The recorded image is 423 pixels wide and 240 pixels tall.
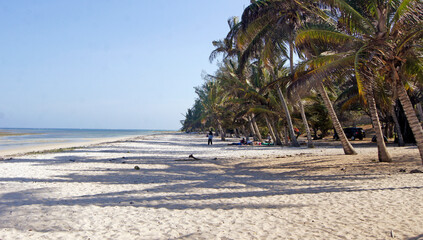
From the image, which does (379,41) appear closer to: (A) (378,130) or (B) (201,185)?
(A) (378,130)

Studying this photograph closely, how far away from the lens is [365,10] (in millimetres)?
10008

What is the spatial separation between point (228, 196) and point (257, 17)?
10300 millimetres

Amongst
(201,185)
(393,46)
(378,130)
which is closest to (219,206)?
(201,185)

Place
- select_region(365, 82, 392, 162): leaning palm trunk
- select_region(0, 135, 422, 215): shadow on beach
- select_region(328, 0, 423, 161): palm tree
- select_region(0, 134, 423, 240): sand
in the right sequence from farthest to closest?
1. select_region(365, 82, 392, 162): leaning palm trunk
2. select_region(328, 0, 423, 161): palm tree
3. select_region(0, 135, 422, 215): shadow on beach
4. select_region(0, 134, 423, 240): sand

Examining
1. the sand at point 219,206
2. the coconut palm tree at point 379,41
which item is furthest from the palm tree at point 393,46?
the sand at point 219,206

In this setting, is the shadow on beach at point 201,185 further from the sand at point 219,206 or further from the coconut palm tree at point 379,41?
the coconut palm tree at point 379,41

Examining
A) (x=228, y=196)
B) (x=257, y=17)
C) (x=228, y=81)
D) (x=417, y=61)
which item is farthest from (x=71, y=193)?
(x=228, y=81)

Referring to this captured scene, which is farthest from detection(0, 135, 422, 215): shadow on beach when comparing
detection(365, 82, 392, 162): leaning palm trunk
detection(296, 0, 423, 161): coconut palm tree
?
detection(296, 0, 423, 161): coconut palm tree

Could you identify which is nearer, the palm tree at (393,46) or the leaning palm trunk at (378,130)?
the palm tree at (393,46)

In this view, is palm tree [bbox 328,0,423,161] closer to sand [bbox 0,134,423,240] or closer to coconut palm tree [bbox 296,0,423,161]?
coconut palm tree [bbox 296,0,423,161]

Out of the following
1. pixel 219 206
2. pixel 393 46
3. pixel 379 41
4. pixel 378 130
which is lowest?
pixel 219 206

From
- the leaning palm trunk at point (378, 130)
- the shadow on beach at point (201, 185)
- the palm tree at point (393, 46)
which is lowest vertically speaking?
the shadow on beach at point (201, 185)

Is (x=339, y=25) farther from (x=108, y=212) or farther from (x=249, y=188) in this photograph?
(x=108, y=212)

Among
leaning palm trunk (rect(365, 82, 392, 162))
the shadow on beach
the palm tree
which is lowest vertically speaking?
the shadow on beach
